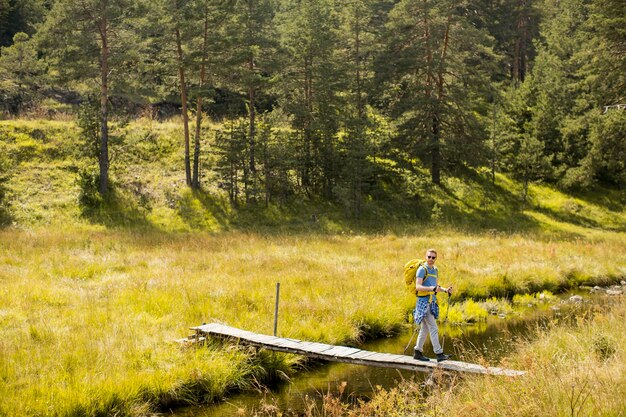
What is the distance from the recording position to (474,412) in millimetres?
6164

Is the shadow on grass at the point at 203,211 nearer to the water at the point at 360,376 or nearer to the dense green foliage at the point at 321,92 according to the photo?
the dense green foliage at the point at 321,92

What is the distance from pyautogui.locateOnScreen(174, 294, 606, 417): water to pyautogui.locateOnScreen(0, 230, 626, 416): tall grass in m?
0.48

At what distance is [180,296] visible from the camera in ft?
42.5

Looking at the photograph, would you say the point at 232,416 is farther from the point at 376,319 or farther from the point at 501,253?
the point at 501,253

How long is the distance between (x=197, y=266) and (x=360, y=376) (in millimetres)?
8273

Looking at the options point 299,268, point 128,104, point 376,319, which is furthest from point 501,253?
point 128,104

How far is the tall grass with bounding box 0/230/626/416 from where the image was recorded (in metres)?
8.46

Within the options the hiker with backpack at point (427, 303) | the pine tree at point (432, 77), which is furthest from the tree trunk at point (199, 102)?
the hiker with backpack at point (427, 303)

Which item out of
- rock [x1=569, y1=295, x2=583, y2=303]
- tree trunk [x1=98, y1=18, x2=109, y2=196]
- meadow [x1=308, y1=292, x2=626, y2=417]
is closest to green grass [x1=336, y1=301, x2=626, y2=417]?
meadow [x1=308, y1=292, x2=626, y2=417]

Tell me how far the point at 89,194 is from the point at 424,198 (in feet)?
71.9

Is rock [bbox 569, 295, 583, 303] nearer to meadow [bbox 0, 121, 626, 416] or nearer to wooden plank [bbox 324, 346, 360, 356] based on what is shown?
meadow [bbox 0, 121, 626, 416]

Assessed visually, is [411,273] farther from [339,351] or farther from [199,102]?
[199,102]

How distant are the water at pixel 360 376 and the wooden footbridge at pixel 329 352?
30 centimetres

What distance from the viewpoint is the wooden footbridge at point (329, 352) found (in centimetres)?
876
